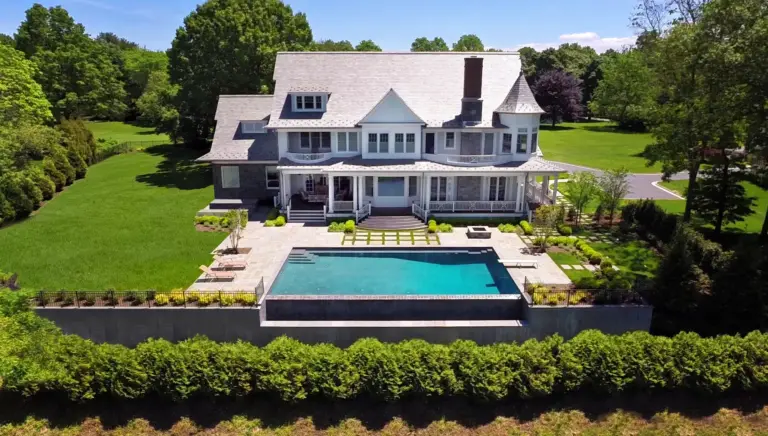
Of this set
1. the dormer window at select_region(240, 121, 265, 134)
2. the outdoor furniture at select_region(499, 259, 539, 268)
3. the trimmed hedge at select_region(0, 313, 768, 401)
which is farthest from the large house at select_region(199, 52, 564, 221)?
the trimmed hedge at select_region(0, 313, 768, 401)

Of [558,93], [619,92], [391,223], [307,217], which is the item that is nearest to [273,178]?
[307,217]

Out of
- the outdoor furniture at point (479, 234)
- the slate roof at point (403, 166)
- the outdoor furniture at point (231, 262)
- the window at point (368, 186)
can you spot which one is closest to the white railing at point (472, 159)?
the slate roof at point (403, 166)

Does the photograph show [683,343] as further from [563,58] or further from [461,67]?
[563,58]

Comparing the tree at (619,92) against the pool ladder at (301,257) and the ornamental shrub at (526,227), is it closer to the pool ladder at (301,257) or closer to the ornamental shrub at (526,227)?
the ornamental shrub at (526,227)

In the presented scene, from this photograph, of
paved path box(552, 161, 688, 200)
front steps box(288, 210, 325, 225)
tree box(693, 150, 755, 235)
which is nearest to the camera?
tree box(693, 150, 755, 235)

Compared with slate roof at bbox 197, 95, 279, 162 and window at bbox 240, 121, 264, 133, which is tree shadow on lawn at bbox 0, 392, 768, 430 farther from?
window at bbox 240, 121, 264, 133

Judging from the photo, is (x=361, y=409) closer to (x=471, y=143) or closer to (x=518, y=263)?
(x=518, y=263)
